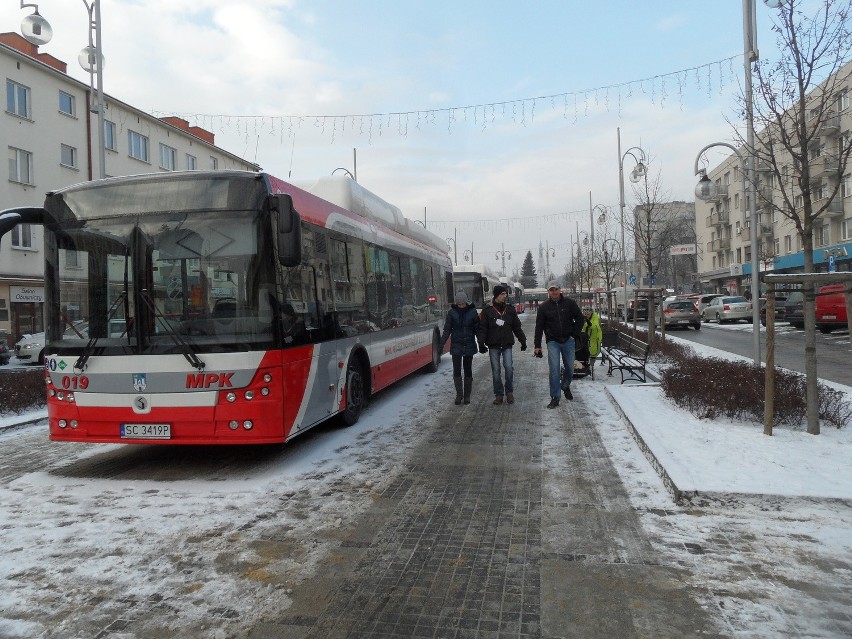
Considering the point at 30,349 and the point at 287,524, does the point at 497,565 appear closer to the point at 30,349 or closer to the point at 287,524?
the point at 287,524

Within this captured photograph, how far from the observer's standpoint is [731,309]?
3444 centimetres

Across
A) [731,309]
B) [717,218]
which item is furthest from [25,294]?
[717,218]

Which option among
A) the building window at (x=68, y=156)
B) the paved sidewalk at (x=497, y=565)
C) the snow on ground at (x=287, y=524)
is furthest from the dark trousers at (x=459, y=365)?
the building window at (x=68, y=156)

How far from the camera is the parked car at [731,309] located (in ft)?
112

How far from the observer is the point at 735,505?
5.07 m

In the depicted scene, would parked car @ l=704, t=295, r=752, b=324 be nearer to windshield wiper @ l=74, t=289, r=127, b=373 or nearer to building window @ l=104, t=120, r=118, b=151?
windshield wiper @ l=74, t=289, r=127, b=373

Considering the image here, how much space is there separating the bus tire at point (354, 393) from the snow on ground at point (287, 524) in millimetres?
662

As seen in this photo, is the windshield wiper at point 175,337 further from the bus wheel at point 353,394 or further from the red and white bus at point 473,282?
the red and white bus at point 473,282

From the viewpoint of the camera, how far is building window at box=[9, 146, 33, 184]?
2807cm

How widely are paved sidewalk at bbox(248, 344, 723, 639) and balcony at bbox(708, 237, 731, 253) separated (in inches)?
2538

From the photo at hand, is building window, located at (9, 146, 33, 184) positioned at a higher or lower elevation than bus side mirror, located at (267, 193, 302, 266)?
higher

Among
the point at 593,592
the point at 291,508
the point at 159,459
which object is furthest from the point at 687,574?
the point at 159,459

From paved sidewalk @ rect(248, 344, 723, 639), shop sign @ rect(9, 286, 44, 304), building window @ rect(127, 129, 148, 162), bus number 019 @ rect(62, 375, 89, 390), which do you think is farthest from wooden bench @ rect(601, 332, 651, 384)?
building window @ rect(127, 129, 148, 162)

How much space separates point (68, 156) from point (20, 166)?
3096mm
